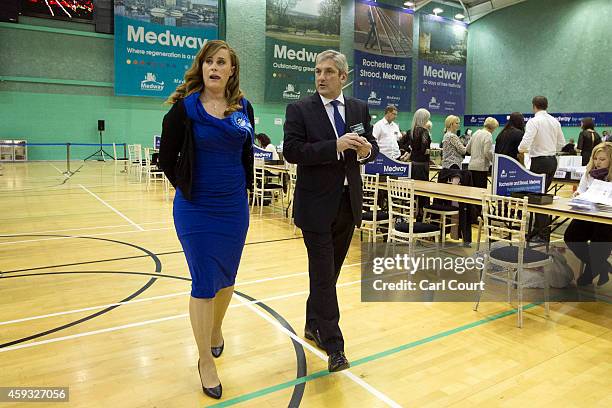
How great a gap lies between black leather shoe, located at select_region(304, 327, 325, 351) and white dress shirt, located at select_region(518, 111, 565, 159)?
444 centimetres

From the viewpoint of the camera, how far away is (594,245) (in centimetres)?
434

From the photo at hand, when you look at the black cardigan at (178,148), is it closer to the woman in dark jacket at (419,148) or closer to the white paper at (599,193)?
the white paper at (599,193)

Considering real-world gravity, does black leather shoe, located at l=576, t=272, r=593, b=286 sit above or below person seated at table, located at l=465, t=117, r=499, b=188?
below

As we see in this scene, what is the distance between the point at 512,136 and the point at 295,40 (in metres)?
13.1

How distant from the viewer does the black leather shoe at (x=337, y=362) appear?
2.63 metres

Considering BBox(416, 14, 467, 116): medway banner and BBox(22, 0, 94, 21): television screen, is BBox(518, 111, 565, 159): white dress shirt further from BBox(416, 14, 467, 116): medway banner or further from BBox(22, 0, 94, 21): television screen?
BBox(416, 14, 467, 116): medway banner

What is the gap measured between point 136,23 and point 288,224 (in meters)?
12.3

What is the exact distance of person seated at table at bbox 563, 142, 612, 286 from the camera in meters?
4.27

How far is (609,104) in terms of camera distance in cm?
1809

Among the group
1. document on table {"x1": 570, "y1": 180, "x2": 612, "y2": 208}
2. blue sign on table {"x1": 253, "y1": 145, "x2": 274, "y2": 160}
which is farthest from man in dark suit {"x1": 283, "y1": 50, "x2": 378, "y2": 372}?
blue sign on table {"x1": 253, "y1": 145, "x2": 274, "y2": 160}

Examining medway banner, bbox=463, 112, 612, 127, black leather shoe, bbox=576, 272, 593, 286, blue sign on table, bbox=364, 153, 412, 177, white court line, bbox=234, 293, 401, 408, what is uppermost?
medway banner, bbox=463, 112, 612, 127

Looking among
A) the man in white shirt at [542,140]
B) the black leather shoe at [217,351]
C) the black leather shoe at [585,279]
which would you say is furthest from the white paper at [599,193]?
the black leather shoe at [217,351]

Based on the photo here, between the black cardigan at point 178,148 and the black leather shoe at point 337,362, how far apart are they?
46.0 inches

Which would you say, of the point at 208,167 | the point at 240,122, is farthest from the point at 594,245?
the point at 208,167
